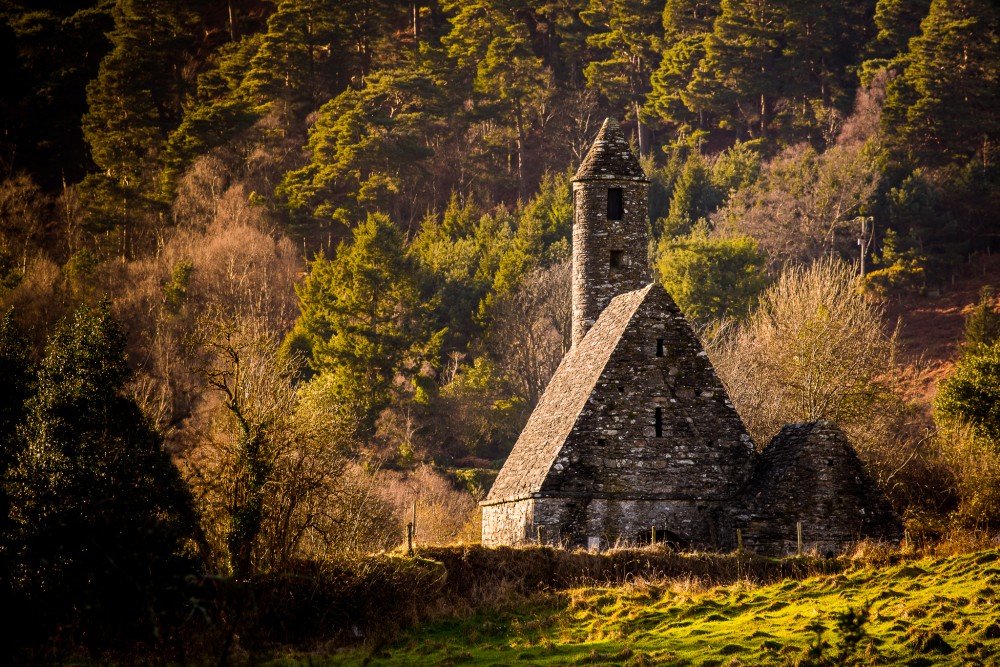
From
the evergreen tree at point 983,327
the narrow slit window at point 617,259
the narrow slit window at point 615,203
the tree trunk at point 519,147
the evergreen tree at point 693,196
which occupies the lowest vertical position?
the evergreen tree at point 983,327

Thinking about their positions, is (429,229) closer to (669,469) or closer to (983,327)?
(983,327)

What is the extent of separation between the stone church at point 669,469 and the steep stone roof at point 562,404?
0.07 meters

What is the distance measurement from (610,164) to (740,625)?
62.0 feet

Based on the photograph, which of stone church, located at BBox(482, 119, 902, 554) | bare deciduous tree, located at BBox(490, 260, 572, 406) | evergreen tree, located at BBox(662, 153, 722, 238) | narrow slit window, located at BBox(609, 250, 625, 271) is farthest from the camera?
evergreen tree, located at BBox(662, 153, 722, 238)

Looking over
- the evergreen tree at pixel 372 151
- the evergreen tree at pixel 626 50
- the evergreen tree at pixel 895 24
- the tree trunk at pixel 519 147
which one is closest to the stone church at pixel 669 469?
the evergreen tree at pixel 372 151

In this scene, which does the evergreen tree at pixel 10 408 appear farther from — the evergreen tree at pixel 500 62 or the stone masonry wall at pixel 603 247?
the evergreen tree at pixel 500 62

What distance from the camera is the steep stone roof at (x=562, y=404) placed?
2780 cm

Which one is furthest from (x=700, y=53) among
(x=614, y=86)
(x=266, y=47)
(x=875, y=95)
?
(x=266, y=47)

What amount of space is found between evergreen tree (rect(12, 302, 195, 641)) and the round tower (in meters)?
14.7

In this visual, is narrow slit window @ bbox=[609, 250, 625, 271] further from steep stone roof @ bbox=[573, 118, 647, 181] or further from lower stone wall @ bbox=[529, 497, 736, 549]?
lower stone wall @ bbox=[529, 497, 736, 549]

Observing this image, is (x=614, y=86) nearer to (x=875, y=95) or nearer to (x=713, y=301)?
(x=875, y=95)

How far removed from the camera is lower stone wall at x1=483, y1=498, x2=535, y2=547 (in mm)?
27097

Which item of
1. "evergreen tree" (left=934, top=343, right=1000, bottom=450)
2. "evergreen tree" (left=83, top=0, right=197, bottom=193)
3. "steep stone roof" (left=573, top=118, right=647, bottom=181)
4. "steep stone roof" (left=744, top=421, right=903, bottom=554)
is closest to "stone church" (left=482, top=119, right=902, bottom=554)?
"steep stone roof" (left=744, top=421, right=903, bottom=554)

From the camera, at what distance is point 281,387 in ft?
84.1
